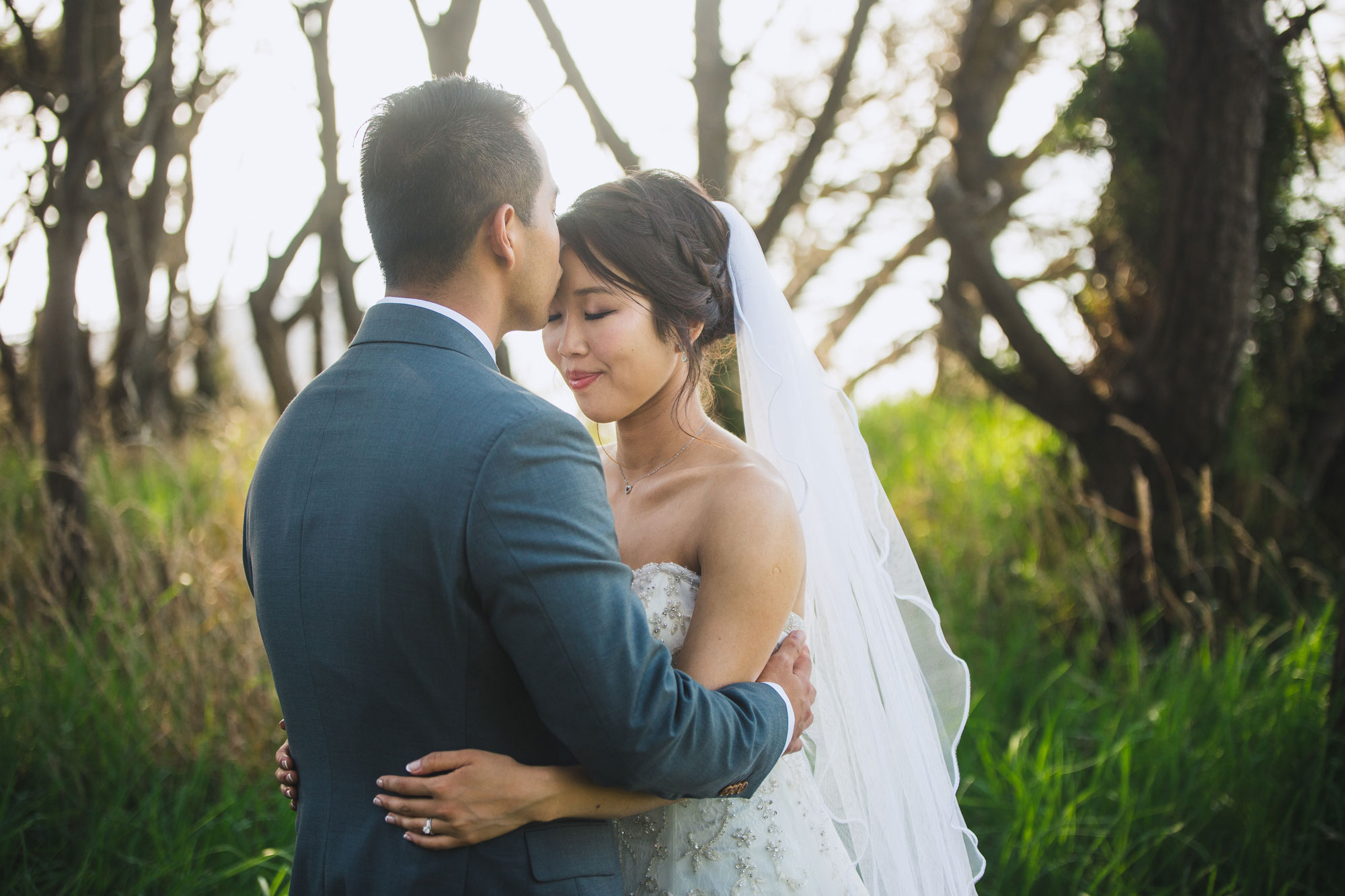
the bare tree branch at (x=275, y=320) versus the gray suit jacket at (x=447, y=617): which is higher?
the bare tree branch at (x=275, y=320)

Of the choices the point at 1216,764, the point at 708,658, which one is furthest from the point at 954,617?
the point at 708,658

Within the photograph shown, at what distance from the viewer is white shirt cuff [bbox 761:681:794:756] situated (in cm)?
186

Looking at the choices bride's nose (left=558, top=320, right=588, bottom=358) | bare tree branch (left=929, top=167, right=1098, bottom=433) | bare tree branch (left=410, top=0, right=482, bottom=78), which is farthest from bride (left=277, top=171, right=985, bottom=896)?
bare tree branch (left=929, top=167, right=1098, bottom=433)

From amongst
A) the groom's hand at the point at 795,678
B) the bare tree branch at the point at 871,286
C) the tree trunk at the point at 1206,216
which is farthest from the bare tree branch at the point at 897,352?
the groom's hand at the point at 795,678

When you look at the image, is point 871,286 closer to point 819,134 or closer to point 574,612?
point 819,134

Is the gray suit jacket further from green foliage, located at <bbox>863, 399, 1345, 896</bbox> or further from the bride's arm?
green foliage, located at <bbox>863, 399, 1345, 896</bbox>

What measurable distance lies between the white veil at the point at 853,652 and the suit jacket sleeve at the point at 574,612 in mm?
906

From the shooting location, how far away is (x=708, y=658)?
6.49 feet

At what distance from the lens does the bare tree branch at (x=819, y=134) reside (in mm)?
4109

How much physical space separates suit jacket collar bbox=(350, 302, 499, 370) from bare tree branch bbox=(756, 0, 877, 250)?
2550 millimetres

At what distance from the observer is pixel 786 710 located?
189 cm

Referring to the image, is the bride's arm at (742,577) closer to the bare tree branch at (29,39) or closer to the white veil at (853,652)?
the white veil at (853,652)

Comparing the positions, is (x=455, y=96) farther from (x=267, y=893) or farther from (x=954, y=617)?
(x=954, y=617)

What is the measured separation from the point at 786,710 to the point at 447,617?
714 mm
